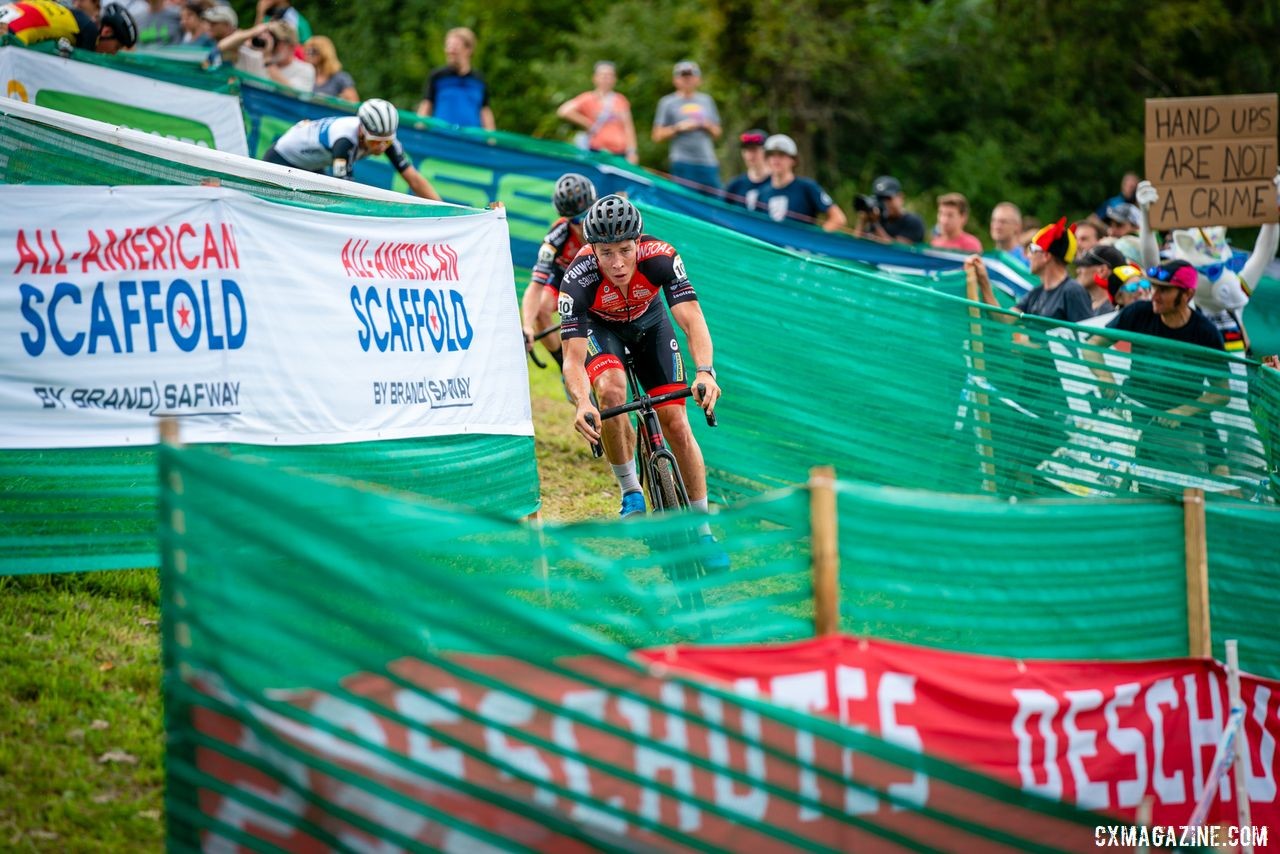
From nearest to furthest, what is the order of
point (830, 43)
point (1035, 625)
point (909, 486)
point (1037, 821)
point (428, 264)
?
point (1037, 821) < point (1035, 625) < point (428, 264) < point (909, 486) < point (830, 43)

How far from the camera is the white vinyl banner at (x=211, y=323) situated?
6207 mm

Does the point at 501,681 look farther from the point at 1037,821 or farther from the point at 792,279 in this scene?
the point at 792,279

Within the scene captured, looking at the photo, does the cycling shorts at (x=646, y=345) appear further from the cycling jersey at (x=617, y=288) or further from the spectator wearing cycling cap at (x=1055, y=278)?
the spectator wearing cycling cap at (x=1055, y=278)

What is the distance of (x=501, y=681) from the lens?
4.39 metres

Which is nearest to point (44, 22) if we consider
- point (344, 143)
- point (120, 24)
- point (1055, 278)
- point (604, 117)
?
point (120, 24)

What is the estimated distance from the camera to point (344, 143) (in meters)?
9.75

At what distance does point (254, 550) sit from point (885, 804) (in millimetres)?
2237

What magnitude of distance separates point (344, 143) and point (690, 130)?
6.78 m

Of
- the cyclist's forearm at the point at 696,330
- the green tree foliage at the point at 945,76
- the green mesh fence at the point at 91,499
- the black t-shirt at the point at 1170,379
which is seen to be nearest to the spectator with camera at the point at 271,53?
the cyclist's forearm at the point at 696,330

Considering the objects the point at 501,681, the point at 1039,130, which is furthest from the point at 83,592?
the point at 1039,130

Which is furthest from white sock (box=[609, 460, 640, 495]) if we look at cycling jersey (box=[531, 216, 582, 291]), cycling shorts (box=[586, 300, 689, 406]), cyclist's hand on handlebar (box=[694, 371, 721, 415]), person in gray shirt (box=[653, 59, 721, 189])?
person in gray shirt (box=[653, 59, 721, 189])

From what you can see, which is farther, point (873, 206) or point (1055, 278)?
point (873, 206)

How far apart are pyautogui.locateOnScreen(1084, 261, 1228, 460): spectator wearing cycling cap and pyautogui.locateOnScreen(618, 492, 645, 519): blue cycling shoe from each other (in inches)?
129

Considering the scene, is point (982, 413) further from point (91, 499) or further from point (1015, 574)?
point (91, 499)
